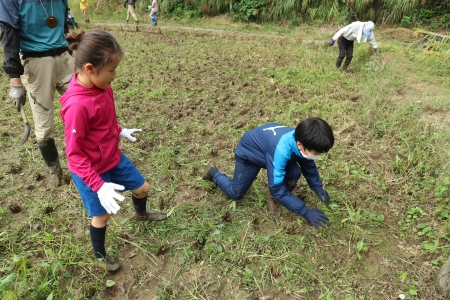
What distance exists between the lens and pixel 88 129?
1.71 m

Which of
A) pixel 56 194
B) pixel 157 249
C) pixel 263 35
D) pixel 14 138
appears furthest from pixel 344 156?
pixel 263 35

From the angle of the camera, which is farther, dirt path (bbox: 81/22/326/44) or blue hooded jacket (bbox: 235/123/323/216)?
dirt path (bbox: 81/22/326/44)

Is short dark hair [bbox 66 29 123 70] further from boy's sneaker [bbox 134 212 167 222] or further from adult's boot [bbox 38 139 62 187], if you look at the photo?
adult's boot [bbox 38 139 62 187]

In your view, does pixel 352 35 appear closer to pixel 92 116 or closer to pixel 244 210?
pixel 244 210

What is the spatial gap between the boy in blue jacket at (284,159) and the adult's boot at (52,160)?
1587 mm

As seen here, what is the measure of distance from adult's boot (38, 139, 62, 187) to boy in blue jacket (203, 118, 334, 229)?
1587mm

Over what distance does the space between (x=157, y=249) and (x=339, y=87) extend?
4101 millimetres

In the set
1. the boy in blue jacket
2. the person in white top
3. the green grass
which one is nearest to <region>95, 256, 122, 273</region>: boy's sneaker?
the green grass

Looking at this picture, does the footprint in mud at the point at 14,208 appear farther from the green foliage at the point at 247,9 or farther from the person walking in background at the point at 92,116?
the green foliage at the point at 247,9

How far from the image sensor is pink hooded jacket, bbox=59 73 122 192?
5.30 feet

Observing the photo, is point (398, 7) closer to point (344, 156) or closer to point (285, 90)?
point (285, 90)

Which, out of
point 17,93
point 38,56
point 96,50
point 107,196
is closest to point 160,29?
point 38,56

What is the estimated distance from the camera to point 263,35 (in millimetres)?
9203

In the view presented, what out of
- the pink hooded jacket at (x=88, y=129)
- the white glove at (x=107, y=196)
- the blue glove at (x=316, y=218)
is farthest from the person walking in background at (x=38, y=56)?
the blue glove at (x=316, y=218)
